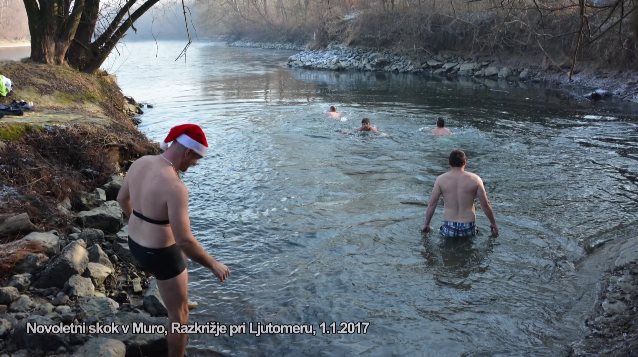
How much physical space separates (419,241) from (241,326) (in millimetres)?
3384

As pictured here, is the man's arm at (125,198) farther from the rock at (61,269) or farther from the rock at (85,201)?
the rock at (85,201)

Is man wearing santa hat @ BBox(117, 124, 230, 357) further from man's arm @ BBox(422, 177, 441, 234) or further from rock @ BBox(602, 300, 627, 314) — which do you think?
man's arm @ BBox(422, 177, 441, 234)

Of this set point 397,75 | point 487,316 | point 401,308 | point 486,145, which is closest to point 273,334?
point 401,308

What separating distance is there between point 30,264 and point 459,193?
590 cm

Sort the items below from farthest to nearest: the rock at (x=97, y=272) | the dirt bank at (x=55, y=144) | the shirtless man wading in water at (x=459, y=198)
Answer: the shirtless man wading in water at (x=459, y=198) < the dirt bank at (x=55, y=144) < the rock at (x=97, y=272)

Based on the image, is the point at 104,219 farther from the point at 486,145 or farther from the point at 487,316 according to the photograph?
the point at 486,145

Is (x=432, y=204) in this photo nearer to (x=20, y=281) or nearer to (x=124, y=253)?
(x=124, y=253)

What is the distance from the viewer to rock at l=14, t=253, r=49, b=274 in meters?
5.89

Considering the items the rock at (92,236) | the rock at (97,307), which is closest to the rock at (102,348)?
the rock at (97,307)

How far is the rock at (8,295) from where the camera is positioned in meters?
5.21

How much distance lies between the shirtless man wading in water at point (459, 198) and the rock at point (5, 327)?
579cm

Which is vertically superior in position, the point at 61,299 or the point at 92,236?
the point at 92,236

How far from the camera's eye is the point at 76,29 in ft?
52.8

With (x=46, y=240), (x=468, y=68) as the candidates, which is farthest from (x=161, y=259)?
(x=468, y=68)
